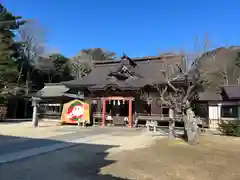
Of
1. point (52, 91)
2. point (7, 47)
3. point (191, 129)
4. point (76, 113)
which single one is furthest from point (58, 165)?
point (7, 47)

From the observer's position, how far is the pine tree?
2173 cm

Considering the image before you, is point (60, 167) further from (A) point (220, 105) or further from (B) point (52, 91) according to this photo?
(B) point (52, 91)

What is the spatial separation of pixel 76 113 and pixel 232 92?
42.3 ft

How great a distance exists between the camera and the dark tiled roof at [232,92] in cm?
1636

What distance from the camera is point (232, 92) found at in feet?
56.5

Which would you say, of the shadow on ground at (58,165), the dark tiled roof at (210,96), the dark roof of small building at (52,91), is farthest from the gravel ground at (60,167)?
the dark roof of small building at (52,91)

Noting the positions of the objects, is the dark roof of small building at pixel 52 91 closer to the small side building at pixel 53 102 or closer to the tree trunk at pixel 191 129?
the small side building at pixel 53 102

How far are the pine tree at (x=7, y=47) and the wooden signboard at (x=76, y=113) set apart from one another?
795cm

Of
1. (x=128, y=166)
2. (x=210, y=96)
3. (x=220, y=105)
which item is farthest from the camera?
(x=210, y=96)

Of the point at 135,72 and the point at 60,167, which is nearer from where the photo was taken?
the point at 60,167

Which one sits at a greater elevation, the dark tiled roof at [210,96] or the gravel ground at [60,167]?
the dark tiled roof at [210,96]

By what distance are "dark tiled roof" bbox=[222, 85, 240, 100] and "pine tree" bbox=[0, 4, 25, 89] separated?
20.1 metres

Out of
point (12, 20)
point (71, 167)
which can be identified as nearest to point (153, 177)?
point (71, 167)

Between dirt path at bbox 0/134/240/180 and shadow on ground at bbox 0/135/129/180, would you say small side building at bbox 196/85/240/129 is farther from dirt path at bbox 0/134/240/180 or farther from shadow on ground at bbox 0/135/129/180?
shadow on ground at bbox 0/135/129/180
